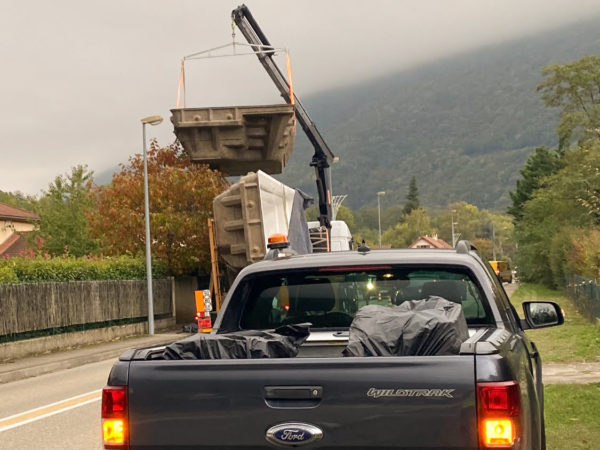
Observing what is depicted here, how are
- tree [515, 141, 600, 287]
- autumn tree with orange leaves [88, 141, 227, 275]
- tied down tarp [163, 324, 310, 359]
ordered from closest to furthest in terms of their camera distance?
tied down tarp [163, 324, 310, 359]
autumn tree with orange leaves [88, 141, 227, 275]
tree [515, 141, 600, 287]

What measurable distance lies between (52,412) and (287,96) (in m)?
19.2

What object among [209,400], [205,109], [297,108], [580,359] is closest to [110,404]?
[209,400]

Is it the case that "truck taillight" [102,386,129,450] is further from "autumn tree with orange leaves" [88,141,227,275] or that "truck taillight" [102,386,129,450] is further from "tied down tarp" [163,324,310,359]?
"autumn tree with orange leaves" [88,141,227,275]

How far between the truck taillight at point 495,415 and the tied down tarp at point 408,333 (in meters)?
0.78

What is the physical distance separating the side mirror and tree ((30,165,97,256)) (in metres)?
45.6

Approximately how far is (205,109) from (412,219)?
164047mm

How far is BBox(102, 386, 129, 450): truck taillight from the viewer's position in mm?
3637

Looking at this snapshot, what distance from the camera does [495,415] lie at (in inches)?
129

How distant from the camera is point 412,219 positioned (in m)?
185

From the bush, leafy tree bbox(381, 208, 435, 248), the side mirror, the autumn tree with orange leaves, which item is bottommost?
the side mirror

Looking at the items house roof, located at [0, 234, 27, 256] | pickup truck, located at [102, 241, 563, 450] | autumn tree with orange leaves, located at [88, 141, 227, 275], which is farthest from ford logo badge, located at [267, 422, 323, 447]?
house roof, located at [0, 234, 27, 256]

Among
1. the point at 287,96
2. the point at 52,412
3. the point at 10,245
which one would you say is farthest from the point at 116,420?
the point at 10,245

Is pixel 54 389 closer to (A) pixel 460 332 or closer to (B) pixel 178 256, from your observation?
(A) pixel 460 332

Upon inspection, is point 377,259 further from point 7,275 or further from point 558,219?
point 558,219
